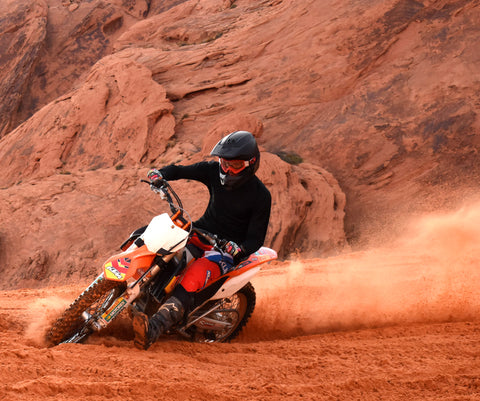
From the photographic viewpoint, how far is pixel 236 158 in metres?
3.91

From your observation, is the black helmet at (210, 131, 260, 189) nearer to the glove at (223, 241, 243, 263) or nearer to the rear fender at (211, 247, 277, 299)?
the glove at (223, 241, 243, 263)

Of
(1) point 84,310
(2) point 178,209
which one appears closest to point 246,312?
(2) point 178,209

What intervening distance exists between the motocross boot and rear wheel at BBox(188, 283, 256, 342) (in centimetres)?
65

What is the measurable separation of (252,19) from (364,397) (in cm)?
1646

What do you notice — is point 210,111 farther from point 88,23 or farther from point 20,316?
point 88,23

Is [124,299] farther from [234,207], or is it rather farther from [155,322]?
[234,207]

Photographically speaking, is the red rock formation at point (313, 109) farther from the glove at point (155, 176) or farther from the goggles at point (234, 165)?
the glove at point (155, 176)

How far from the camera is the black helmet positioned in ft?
12.8

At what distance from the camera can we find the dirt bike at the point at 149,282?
3.49 meters

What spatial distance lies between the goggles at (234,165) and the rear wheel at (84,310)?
1.34 meters

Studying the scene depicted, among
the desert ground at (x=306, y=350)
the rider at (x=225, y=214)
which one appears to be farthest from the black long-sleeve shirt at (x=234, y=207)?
the desert ground at (x=306, y=350)

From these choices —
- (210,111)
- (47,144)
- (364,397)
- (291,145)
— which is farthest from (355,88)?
(364,397)

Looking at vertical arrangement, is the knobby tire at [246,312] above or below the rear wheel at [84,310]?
below

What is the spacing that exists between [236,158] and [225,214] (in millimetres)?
636
